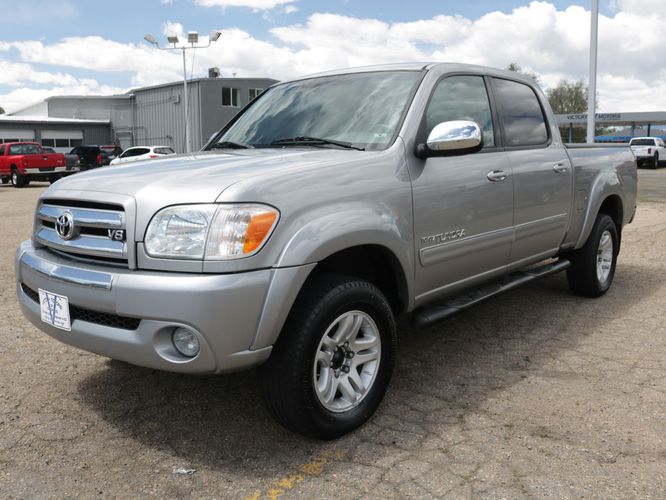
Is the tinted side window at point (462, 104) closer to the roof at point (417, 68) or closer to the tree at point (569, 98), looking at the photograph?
the roof at point (417, 68)

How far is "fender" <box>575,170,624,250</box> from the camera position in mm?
5129

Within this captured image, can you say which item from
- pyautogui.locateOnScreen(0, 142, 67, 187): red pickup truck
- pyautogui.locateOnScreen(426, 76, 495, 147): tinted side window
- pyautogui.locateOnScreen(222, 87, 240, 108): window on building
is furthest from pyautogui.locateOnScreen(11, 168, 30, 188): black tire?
pyautogui.locateOnScreen(426, 76, 495, 147): tinted side window

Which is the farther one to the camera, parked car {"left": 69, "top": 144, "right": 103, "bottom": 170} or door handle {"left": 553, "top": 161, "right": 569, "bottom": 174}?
parked car {"left": 69, "top": 144, "right": 103, "bottom": 170}

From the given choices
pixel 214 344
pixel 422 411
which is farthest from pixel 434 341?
pixel 214 344

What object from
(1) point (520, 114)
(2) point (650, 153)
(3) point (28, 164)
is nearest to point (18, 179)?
(3) point (28, 164)

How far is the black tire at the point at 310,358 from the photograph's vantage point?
107 inches

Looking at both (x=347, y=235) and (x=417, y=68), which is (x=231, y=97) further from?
(x=347, y=235)

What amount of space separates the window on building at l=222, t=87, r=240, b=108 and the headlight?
126 feet

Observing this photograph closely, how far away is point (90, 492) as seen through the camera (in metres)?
2.60

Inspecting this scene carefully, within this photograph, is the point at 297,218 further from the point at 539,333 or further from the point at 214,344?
the point at 539,333

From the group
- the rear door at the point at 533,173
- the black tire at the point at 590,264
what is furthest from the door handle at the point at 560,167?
the black tire at the point at 590,264

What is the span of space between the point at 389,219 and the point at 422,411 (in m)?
1.02

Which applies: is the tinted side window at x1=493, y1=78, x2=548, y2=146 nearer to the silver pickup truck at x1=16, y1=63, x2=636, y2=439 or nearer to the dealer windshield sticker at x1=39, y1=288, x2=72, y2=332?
the silver pickup truck at x1=16, y1=63, x2=636, y2=439

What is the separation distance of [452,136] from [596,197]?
2443 millimetres
